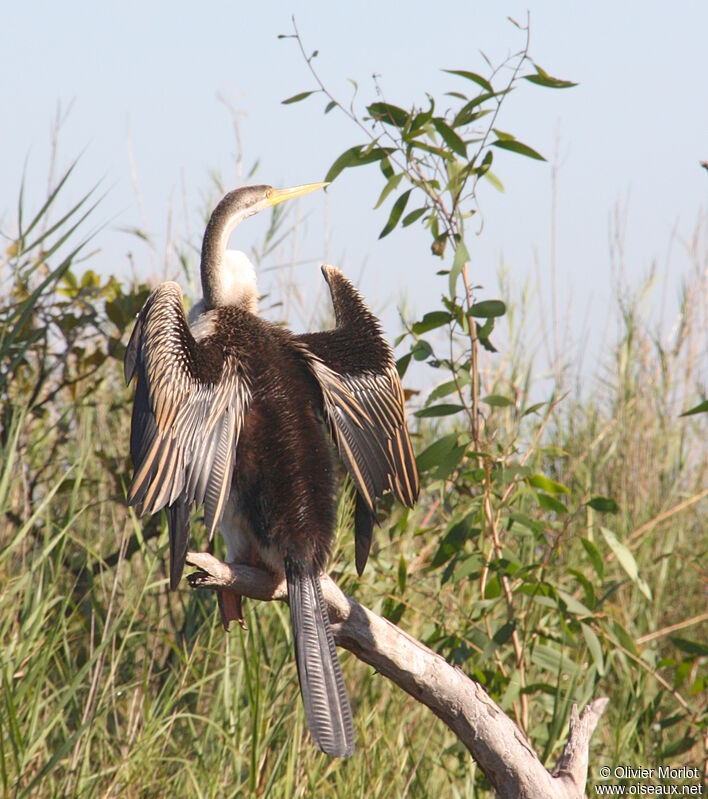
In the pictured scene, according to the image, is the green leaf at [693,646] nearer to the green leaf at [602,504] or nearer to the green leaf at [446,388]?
the green leaf at [602,504]

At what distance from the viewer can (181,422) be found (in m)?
2.55

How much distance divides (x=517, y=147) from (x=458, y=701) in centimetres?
159

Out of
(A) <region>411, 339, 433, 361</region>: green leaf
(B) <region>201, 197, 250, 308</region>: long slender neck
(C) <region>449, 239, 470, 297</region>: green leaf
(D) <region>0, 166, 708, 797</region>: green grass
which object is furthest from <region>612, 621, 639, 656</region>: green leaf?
(B) <region>201, 197, 250, 308</region>: long slender neck

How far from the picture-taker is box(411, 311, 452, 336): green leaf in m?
3.21

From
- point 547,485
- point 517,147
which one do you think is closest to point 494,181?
point 517,147

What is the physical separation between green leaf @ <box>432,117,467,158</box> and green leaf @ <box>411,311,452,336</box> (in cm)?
49

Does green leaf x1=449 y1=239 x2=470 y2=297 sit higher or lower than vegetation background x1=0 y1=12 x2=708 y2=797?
higher

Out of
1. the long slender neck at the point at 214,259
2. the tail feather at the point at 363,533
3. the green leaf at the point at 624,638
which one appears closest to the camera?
the tail feather at the point at 363,533

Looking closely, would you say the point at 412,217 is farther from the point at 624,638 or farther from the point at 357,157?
the point at 624,638

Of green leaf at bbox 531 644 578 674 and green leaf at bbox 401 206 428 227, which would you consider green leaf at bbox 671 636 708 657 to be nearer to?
green leaf at bbox 531 644 578 674

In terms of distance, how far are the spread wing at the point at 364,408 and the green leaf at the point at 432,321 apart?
15cm

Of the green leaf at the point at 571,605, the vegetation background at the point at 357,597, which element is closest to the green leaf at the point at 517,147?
the vegetation background at the point at 357,597

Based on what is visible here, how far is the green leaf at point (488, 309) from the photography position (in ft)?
10.1

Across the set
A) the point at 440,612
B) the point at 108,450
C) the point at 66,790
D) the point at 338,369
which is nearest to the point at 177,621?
the point at 108,450
